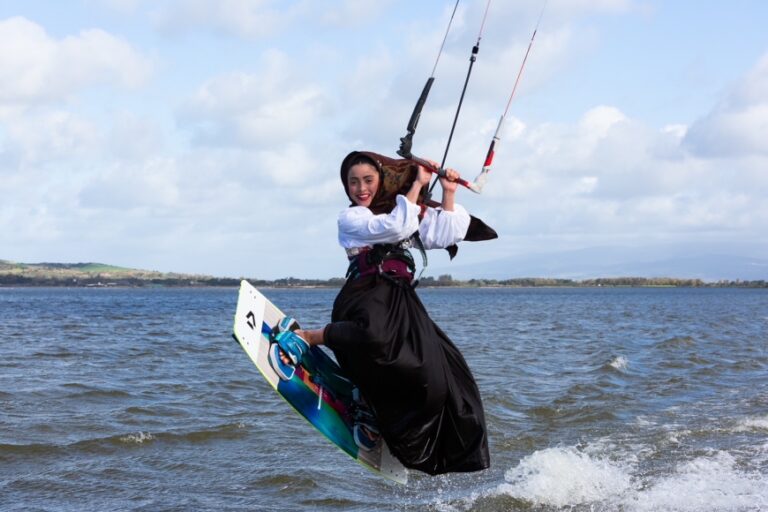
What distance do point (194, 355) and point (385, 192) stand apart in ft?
61.2


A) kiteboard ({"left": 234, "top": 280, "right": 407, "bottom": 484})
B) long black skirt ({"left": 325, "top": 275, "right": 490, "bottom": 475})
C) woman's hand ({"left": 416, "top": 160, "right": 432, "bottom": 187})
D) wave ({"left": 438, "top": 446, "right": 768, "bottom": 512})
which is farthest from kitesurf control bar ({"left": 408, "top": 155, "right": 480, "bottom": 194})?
wave ({"left": 438, "top": 446, "right": 768, "bottom": 512})

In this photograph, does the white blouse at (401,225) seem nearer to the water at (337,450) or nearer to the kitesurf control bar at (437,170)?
the kitesurf control bar at (437,170)

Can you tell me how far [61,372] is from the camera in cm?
1934

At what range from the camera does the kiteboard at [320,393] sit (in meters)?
7.32

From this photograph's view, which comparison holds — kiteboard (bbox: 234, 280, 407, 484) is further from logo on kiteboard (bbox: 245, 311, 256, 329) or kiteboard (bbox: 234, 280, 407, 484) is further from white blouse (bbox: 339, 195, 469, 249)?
white blouse (bbox: 339, 195, 469, 249)

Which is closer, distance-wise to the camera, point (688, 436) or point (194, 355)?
point (688, 436)

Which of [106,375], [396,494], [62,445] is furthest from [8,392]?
[396,494]

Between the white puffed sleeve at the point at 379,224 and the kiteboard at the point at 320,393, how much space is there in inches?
51.6

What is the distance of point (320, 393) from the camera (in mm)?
7484

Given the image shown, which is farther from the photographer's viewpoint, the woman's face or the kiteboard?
the kiteboard

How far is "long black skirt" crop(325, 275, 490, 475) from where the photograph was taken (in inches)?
244

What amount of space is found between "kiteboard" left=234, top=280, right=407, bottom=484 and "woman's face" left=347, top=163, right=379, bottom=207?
4.99 ft

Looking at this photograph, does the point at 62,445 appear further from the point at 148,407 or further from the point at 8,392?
the point at 8,392

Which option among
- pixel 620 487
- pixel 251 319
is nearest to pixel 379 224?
pixel 251 319
